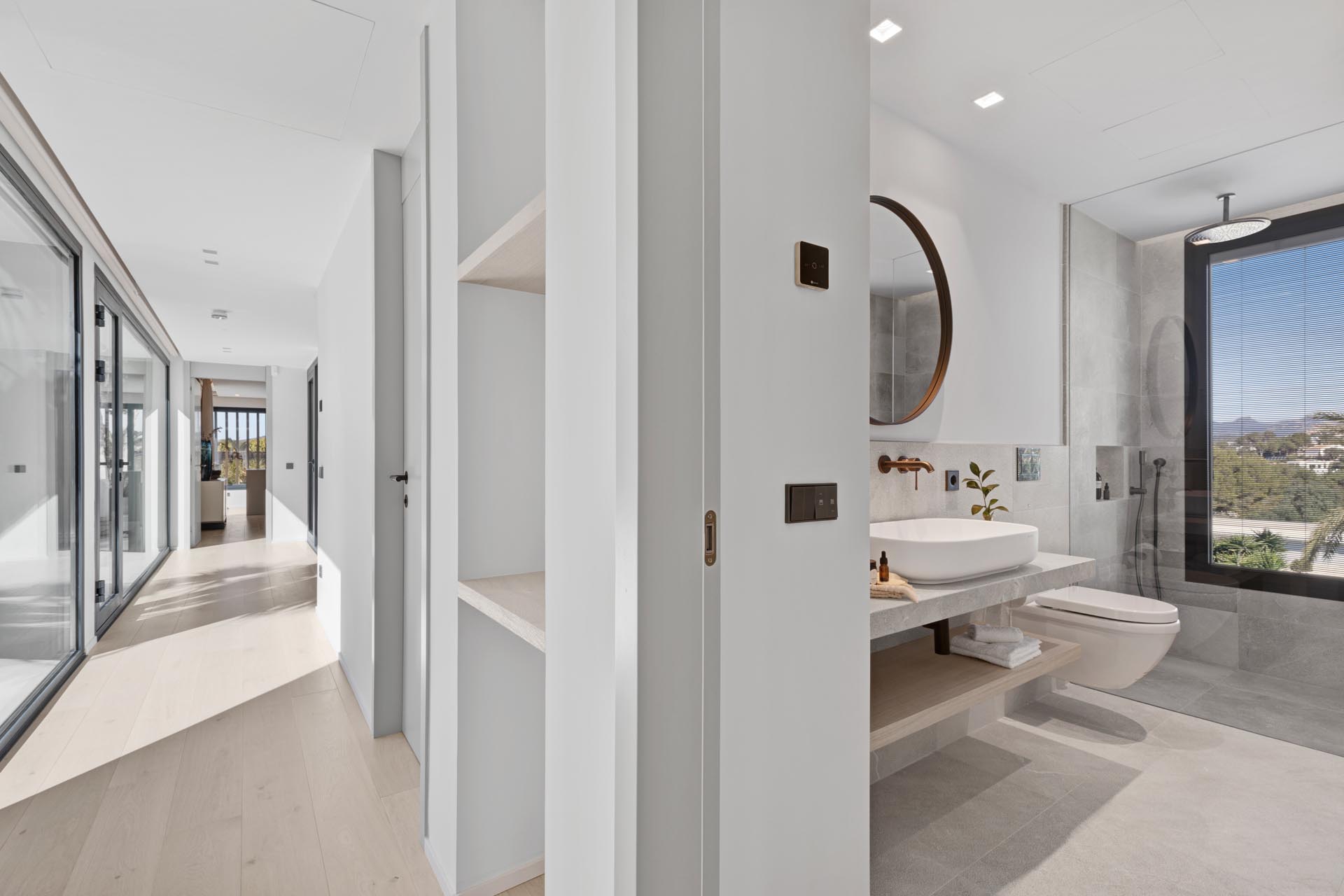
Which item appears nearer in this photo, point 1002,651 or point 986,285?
point 1002,651

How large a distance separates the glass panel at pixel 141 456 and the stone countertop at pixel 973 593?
212 inches

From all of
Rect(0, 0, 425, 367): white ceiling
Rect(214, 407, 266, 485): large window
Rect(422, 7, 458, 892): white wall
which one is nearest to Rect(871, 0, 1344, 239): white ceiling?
Rect(422, 7, 458, 892): white wall

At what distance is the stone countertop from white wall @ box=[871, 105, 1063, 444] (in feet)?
1.94

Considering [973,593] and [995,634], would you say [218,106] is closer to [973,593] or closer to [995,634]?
[973,593]

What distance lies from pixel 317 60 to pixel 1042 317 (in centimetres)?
297

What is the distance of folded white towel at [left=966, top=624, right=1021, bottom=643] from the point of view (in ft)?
6.76

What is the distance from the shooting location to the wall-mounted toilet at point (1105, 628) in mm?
2381

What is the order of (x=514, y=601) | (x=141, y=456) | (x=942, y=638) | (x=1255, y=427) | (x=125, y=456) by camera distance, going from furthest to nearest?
1. (x=141, y=456)
2. (x=125, y=456)
3. (x=1255, y=427)
4. (x=942, y=638)
5. (x=514, y=601)

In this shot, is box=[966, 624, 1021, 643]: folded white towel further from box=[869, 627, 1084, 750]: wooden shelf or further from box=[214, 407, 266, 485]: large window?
box=[214, 407, 266, 485]: large window

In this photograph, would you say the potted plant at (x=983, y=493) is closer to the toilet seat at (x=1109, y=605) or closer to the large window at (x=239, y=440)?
the toilet seat at (x=1109, y=605)

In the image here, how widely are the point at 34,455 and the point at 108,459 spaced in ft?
5.80

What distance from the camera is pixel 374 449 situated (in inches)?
97.8

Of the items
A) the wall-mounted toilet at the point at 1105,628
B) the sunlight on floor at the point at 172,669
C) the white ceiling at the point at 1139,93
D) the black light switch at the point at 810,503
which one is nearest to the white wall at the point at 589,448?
the black light switch at the point at 810,503

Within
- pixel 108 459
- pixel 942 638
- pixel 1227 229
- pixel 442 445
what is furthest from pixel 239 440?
pixel 1227 229
